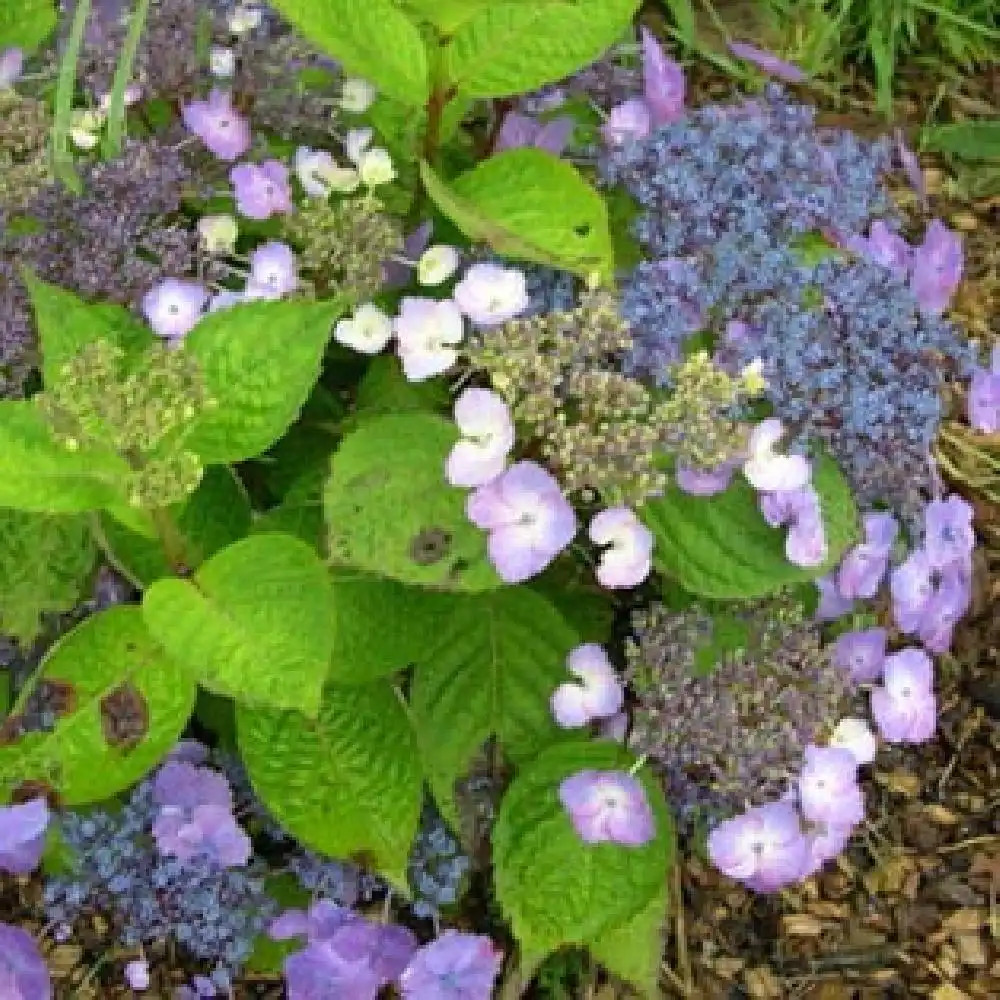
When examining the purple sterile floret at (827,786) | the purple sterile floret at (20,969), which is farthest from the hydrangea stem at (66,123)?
the purple sterile floret at (827,786)

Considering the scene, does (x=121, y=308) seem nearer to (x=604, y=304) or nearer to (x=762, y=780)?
(x=604, y=304)

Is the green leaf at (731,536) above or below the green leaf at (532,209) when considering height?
below

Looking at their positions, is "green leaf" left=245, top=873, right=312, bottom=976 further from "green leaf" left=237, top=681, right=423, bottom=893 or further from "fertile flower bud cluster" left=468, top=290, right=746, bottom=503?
"fertile flower bud cluster" left=468, top=290, right=746, bottom=503

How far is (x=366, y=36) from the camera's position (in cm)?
139

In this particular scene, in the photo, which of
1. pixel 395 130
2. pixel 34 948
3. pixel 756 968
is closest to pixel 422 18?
pixel 395 130

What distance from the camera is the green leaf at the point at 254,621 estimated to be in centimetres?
119

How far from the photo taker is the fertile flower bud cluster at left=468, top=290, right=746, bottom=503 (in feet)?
4.02

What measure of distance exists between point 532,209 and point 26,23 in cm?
49

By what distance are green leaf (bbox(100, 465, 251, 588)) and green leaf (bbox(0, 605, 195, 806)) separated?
4 cm

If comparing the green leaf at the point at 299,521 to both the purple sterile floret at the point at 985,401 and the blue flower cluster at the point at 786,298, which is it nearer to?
the blue flower cluster at the point at 786,298

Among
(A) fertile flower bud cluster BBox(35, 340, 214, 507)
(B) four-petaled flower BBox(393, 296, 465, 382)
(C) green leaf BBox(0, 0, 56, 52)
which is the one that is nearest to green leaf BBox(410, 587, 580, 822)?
(B) four-petaled flower BBox(393, 296, 465, 382)

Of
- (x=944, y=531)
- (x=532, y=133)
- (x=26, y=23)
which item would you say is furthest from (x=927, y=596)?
(x=26, y=23)

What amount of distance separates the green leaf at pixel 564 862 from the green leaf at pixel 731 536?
158mm

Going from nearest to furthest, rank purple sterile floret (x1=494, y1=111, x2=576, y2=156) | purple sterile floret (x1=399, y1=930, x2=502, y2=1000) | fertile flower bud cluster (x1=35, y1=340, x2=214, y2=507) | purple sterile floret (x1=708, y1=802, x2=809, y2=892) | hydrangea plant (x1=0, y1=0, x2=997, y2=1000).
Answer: fertile flower bud cluster (x1=35, y1=340, x2=214, y2=507) < hydrangea plant (x1=0, y1=0, x2=997, y2=1000) < purple sterile floret (x1=708, y1=802, x2=809, y2=892) < purple sterile floret (x1=399, y1=930, x2=502, y2=1000) < purple sterile floret (x1=494, y1=111, x2=576, y2=156)
